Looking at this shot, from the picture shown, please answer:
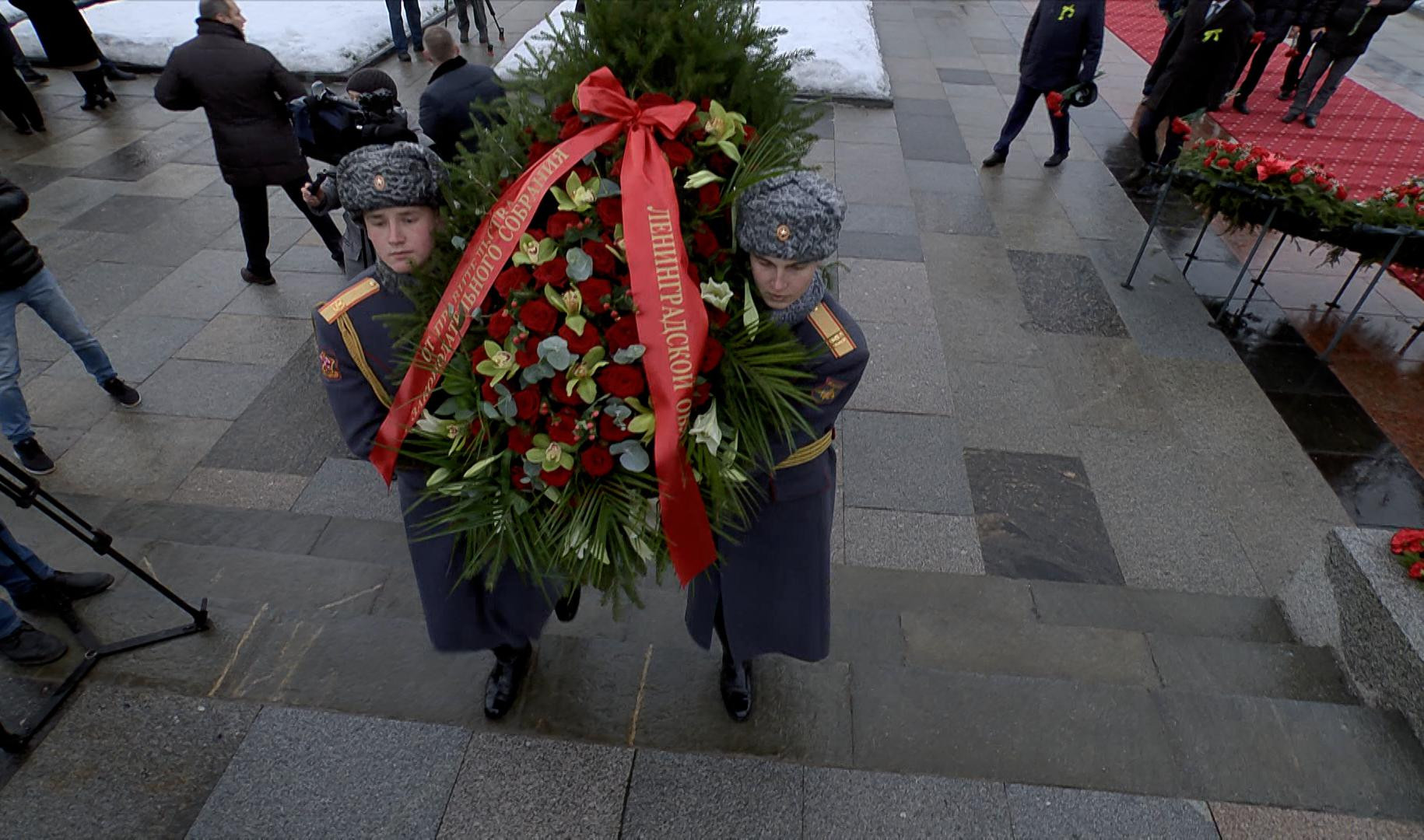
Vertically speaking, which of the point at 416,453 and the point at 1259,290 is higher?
the point at 416,453

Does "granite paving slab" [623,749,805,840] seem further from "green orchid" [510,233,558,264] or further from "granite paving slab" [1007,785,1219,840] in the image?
"green orchid" [510,233,558,264]

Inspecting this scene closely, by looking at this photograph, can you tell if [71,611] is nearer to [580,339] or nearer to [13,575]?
[13,575]

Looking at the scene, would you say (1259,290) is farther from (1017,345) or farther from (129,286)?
(129,286)

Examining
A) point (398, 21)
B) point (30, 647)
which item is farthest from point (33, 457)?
point (398, 21)

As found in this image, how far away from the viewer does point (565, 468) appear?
183cm

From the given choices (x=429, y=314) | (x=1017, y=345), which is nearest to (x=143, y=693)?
(x=429, y=314)

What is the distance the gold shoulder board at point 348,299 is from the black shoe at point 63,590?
5.88 feet

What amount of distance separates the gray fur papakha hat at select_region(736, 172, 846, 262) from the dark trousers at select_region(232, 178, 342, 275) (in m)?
4.59

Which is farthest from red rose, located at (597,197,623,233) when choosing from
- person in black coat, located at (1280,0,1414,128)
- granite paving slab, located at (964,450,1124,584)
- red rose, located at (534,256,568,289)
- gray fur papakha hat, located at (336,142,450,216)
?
person in black coat, located at (1280,0,1414,128)

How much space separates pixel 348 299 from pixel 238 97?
3746mm

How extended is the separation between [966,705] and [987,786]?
0.33 m

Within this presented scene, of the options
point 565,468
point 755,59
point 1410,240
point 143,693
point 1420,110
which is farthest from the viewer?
point 1420,110

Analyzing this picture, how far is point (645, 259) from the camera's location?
5.90ft

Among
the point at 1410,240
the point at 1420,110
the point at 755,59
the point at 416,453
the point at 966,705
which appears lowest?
the point at 1420,110
